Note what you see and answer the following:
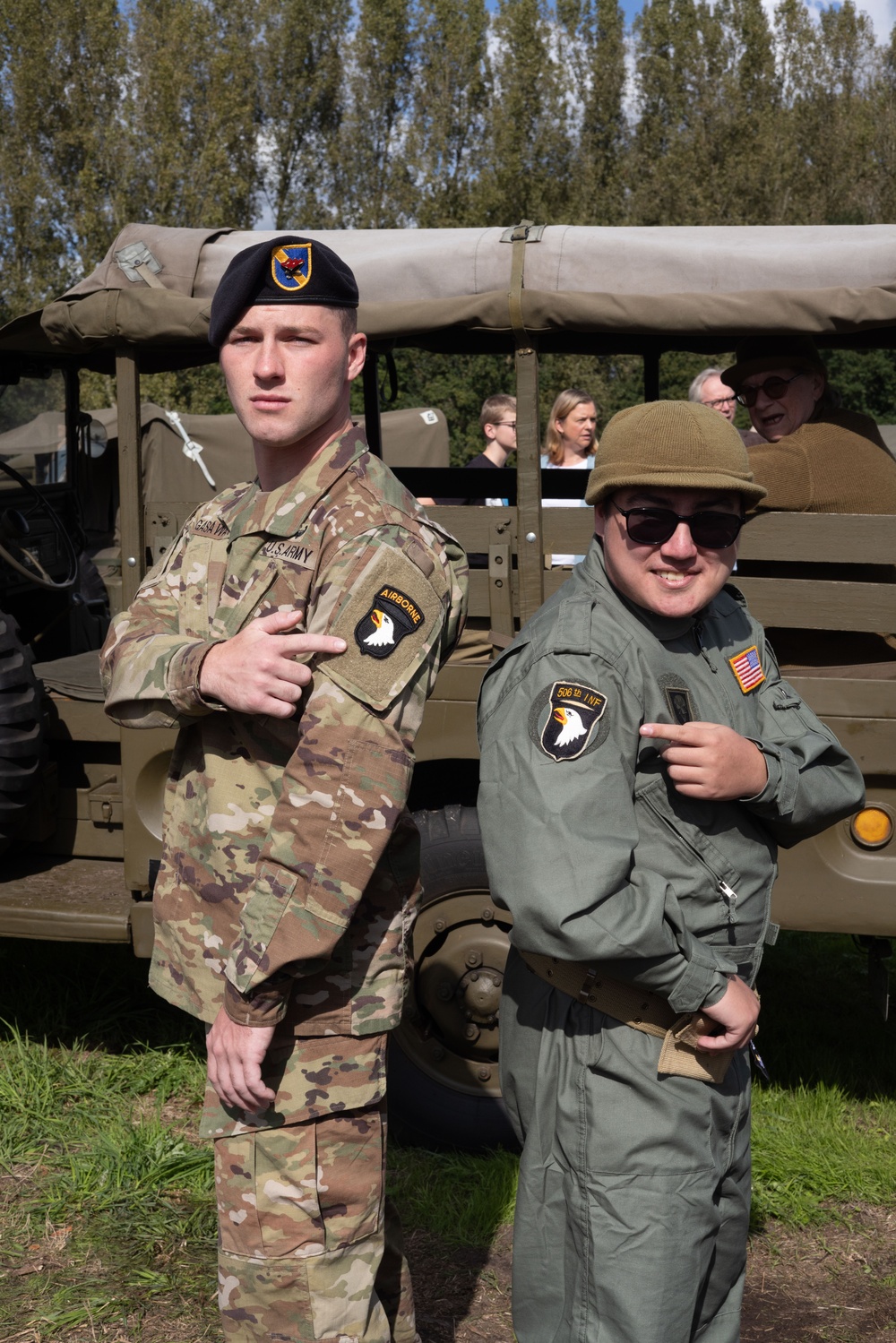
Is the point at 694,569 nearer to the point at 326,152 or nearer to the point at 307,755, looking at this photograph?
the point at 307,755

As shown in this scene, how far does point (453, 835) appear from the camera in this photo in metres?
3.46

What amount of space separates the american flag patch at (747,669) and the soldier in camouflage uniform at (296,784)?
43 cm

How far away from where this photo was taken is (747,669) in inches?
79.7

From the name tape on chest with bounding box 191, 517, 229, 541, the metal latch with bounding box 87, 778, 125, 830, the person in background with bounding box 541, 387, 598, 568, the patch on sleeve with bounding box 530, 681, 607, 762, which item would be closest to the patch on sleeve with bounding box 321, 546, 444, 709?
the patch on sleeve with bounding box 530, 681, 607, 762

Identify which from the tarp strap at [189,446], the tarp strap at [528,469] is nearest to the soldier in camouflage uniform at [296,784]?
the tarp strap at [528,469]

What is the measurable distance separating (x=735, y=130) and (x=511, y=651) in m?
27.6

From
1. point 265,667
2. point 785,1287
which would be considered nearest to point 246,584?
point 265,667

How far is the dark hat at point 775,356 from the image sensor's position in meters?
3.26

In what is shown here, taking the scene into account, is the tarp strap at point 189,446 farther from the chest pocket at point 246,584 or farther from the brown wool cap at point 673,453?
the brown wool cap at point 673,453

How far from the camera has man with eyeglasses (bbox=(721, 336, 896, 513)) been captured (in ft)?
10.6

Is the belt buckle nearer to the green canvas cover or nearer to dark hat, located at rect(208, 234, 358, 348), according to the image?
dark hat, located at rect(208, 234, 358, 348)

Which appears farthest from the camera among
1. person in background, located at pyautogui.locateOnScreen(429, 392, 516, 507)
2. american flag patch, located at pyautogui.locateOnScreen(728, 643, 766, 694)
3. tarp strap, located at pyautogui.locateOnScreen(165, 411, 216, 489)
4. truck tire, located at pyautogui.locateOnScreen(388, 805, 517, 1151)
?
tarp strap, located at pyautogui.locateOnScreen(165, 411, 216, 489)

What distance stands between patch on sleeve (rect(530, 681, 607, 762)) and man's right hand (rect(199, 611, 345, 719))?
0.30 metres

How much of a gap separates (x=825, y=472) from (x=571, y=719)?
5.78ft
